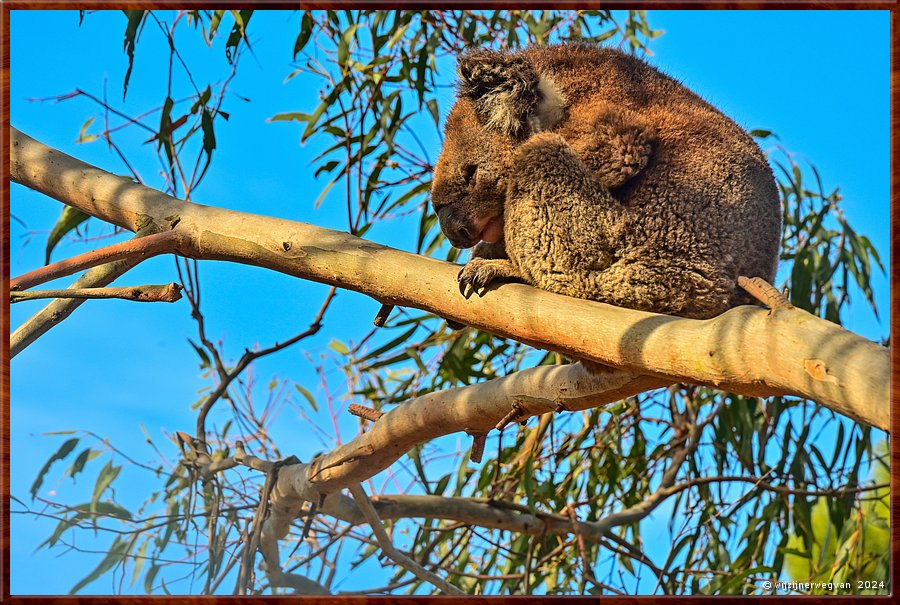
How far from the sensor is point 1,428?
144cm

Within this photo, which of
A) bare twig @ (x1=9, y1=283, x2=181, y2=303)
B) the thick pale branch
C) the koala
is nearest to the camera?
the thick pale branch

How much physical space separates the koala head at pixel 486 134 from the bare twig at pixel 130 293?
681 mm

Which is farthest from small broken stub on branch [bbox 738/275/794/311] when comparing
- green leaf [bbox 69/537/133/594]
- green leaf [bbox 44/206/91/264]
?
green leaf [bbox 44/206/91/264]

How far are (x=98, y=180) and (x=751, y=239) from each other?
125 centimetres

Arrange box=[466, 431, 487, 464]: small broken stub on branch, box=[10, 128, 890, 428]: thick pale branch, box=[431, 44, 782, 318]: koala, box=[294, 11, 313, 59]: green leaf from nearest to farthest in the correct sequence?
box=[10, 128, 890, 428]: thick pale branch → box=[431, 44, 782, 318]: koala → box=[466, 431, 487, 464]: small broken stub on branch → box=[294, 11, 313, 59]: green leaf

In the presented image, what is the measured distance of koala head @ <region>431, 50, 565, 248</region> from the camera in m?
1.78

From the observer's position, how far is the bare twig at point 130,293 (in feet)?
4.46

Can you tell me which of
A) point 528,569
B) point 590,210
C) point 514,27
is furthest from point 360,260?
point 514,27

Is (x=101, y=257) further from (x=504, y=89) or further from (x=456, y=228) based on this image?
(x=504, y=89)

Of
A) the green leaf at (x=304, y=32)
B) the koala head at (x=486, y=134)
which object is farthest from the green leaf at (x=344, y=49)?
the koala head at (x=486, y=134)

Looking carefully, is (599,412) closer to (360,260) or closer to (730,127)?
(730,127)

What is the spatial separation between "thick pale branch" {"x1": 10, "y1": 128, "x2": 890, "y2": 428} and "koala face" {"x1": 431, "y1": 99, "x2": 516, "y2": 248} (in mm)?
410

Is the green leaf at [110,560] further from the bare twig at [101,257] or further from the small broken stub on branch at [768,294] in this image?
the small broken stub on branch at [768,294]

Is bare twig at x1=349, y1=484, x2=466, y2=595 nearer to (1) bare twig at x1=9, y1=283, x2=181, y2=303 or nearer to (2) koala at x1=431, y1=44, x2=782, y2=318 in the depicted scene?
(2) koala at x1=431, y1=44, x2=782, y2=318
